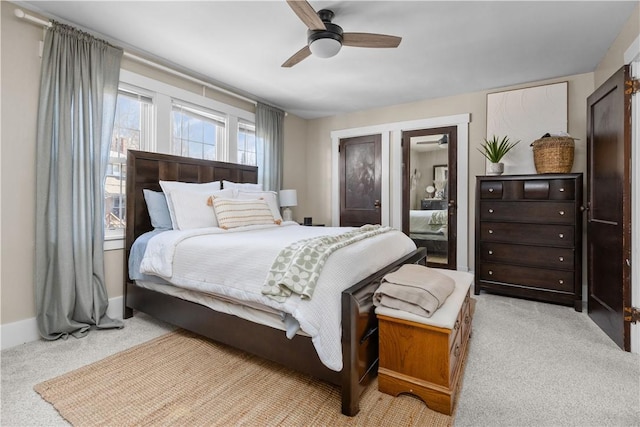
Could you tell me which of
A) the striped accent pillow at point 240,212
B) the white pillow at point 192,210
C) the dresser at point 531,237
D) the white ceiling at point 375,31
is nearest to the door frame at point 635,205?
the white ceiling at point 375,31

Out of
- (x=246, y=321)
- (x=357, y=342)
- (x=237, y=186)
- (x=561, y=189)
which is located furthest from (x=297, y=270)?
(x=561, y=189)

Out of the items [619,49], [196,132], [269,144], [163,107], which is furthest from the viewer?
[269,144]

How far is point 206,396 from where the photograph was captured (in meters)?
1.67

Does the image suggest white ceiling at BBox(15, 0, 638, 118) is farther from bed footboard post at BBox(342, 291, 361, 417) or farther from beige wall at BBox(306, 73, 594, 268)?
bed footboard post at BBox(342, 291, 361, 417)

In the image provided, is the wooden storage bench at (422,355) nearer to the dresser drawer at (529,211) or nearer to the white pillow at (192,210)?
the white pillow at (192,210)

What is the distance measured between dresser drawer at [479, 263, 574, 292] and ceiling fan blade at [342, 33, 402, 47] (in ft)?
8.34

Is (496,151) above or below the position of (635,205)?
above

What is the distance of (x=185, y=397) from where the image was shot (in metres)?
1.66

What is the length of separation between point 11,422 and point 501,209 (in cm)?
406

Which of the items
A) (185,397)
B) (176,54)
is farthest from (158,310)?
(176,54)

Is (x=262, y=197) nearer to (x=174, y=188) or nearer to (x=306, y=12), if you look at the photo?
(x=174, y=188)

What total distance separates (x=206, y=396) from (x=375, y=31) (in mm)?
2894

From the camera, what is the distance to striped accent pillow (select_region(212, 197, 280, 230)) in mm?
2734

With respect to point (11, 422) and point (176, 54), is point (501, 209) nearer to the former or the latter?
point (176, 54)
